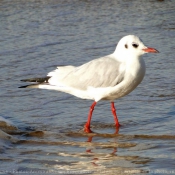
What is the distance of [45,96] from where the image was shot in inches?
340

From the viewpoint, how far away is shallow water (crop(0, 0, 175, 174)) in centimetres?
582

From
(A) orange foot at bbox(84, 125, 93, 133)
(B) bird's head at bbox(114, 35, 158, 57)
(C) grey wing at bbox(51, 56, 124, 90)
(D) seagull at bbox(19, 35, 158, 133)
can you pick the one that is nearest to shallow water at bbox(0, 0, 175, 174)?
(A) orange foot at bbox(84, 125, 93, 133)

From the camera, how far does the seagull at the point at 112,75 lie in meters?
7.22

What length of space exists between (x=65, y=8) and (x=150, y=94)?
22.8 feet

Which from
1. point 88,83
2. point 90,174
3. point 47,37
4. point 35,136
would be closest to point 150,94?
point 88,83

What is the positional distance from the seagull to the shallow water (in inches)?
14.2

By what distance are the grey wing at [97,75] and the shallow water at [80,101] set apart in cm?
47

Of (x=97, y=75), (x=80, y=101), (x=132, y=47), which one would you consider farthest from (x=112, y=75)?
(x=80, y=101)

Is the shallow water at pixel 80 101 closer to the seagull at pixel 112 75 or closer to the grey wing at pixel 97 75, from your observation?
the seagull at pixel 112 75

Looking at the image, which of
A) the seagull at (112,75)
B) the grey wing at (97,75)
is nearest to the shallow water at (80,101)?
the seagull at (112,75)

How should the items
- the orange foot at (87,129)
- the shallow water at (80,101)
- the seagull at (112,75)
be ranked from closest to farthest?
1. the shallow water at (80,101)
2. the orange foot at (87,129)
3. the seagull at (112,75)

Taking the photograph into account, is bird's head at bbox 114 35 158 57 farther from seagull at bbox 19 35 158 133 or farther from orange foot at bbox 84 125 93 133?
orange foot at bbox 84 125 93 133

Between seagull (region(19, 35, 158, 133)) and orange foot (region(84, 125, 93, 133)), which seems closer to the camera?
orange foot (region(84, 125, 93, 133))

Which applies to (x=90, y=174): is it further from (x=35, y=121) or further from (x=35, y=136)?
(x=35, y=121)
